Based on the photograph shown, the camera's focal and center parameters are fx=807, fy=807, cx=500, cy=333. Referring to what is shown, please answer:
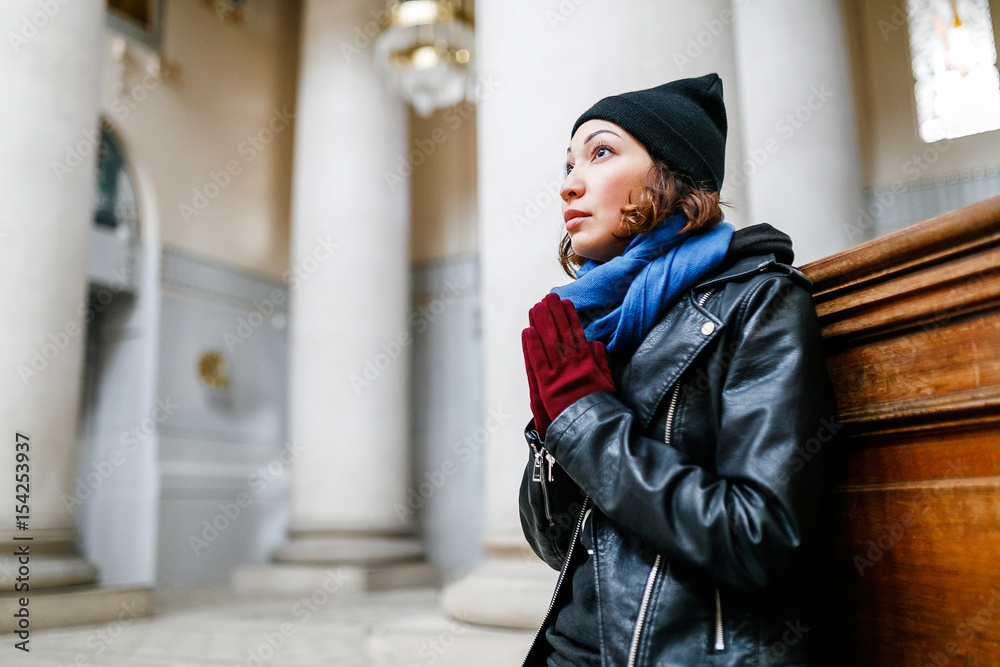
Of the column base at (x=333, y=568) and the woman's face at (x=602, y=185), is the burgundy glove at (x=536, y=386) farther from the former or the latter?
the column base at (x=333, y=568)

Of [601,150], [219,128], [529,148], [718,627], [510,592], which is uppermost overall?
[219,128]

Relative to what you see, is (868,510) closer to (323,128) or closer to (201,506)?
(323,128)

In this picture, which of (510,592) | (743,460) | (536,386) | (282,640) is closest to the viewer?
(743,460)

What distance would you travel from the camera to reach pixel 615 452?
143 cm

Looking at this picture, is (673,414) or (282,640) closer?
(673,414)

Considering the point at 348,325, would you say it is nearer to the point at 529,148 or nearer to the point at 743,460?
the point at 529,148

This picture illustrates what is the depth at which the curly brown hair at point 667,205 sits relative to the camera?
1.70 m

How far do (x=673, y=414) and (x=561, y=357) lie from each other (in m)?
0.24

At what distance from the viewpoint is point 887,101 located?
9.03 meters

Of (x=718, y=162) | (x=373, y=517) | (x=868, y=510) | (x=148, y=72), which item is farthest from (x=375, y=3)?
(x=868, y=510)

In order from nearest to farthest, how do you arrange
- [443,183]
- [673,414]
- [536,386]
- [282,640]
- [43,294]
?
1. [673,414]
2. [536,386]
3. [282,640]
4. [43,294]
5. [443,183]

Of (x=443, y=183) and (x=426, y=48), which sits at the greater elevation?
(x=426, y=48)

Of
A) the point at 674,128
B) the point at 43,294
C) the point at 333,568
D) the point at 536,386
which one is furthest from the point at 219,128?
the point at 536,386

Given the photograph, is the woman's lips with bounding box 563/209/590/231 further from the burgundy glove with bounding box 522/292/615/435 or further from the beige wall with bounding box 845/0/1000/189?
the beige wall with bounding box 845/0/1000/189
